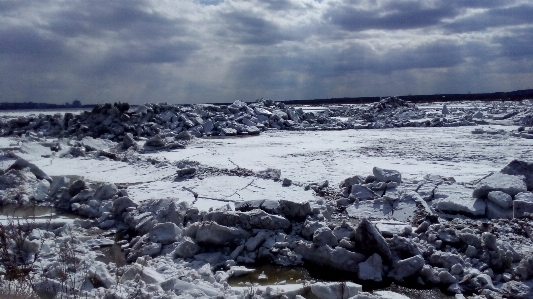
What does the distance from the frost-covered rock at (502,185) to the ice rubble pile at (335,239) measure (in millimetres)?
16

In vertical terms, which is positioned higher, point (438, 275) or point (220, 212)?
point (220, 212)

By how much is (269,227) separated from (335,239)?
3.16 feet

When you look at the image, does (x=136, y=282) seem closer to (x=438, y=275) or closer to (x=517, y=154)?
(x=438, y=275)

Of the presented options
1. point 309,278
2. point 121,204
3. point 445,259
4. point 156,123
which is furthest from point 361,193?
point 156,123

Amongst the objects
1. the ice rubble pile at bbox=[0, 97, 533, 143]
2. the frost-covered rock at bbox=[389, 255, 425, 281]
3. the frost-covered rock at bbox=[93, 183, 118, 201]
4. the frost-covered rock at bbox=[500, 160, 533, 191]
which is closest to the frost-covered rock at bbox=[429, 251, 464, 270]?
the frost-covered rock at bbox=[389, 255, 425, 281]

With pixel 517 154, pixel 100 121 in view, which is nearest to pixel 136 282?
pixel 517 154

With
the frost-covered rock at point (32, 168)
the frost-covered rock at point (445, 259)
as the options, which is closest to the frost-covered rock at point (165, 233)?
the frost-covered rock at point (445, 259)

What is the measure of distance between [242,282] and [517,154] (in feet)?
32.0

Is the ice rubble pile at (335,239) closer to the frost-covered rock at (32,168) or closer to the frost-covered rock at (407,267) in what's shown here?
the frost-covered rock at (407,267)

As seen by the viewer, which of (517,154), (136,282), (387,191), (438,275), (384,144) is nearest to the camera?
(136,282)

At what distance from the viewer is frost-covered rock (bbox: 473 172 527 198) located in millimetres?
6520

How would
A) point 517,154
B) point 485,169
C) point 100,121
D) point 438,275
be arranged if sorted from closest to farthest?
1. point 438,275
2. point 485,169
3. point 517,154
4. point 100,121

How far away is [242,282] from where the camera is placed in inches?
188

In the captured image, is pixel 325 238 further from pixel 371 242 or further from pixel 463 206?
pixel 463 206
